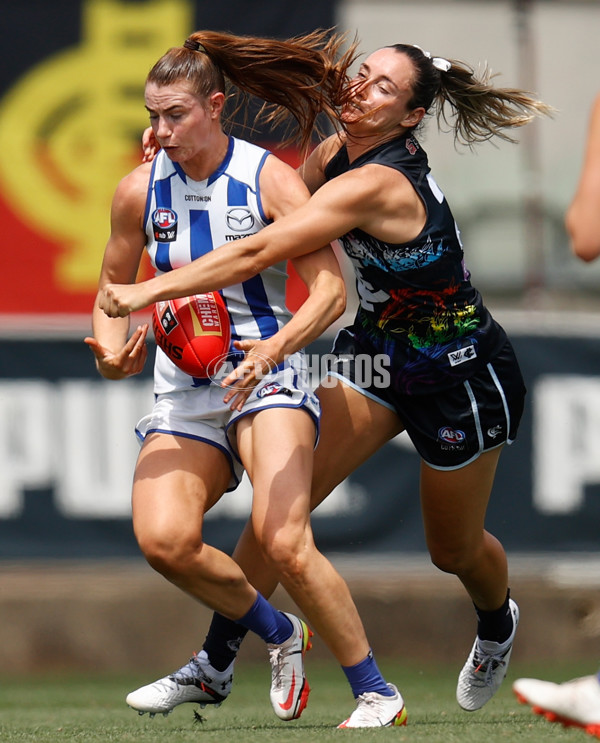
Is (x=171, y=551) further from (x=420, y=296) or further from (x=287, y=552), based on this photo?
(x=420, y=296)

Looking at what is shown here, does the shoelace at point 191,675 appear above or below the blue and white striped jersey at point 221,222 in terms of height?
below

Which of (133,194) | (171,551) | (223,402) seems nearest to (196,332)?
(223,402)

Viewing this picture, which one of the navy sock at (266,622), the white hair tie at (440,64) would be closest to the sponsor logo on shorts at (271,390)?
the navy sock at (266,622)

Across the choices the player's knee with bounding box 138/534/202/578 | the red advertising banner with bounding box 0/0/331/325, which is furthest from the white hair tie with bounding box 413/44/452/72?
the red advertising banner with bounding box 0/0/331/325

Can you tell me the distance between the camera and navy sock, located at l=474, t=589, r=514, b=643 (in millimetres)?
4879

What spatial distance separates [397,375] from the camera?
14.5 feet

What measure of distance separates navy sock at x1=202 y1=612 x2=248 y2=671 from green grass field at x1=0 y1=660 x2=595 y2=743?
228 millimetres

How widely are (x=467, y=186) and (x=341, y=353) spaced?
11.6ft

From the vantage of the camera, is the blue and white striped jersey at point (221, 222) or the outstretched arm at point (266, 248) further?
the blue and white striped jersey at point (221, 222)

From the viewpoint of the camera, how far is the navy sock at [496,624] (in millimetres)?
4879

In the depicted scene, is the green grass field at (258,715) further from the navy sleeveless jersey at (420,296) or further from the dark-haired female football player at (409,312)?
the navy sleeveless jersey at (420,296)

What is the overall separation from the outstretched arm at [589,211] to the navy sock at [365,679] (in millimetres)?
1725

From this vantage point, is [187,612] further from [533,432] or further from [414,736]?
[414,736]

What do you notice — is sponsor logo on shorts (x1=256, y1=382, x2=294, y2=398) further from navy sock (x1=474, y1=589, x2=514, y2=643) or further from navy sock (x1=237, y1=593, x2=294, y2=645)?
navy sock (x1=474, y1=589, x2=514, y2=643)
